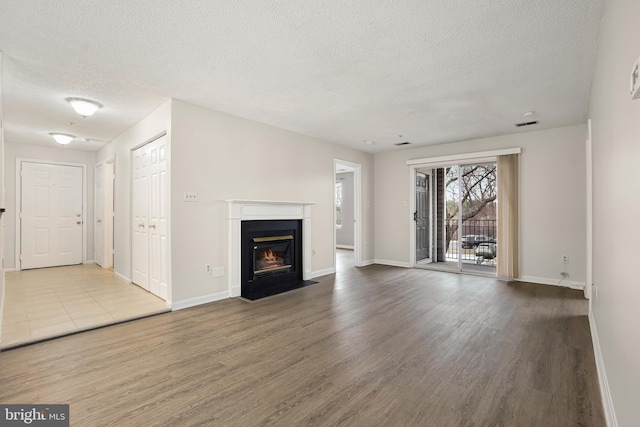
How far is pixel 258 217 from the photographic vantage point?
14.8 feet

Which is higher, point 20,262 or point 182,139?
point 182,139

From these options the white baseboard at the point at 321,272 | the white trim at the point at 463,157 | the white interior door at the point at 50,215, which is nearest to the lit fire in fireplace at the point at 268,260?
the white baseboard at the point at 321,272

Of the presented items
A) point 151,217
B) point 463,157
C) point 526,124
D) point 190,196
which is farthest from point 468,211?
point 151,217

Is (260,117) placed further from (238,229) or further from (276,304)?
(276,304)

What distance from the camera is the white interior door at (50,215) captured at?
607 centimetres

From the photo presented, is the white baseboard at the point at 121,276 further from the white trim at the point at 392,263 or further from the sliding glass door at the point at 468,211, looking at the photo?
the sliding glass door at the point at 468,211

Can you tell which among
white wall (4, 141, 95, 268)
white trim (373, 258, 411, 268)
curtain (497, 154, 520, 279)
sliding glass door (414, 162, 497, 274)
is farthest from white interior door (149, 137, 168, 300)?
sliding glass door (414, 162, 497, 274)

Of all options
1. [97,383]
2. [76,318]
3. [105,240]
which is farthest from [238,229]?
[105,240]

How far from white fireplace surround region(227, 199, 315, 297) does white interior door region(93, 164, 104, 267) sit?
390cm

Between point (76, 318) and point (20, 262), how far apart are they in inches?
167

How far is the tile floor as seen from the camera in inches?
117

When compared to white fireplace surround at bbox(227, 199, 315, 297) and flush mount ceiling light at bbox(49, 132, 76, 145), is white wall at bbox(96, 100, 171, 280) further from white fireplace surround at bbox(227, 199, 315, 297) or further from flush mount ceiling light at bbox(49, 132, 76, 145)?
white fireplace surround at bbox(227, 199, 315, 297)

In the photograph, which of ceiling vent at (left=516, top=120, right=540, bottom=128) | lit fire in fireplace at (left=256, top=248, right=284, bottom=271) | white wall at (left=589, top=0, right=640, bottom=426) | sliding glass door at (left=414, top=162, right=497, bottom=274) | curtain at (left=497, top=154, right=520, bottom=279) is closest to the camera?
white wall at (left=589, top=0, right=640, bottom=426)

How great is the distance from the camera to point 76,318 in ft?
10.7
